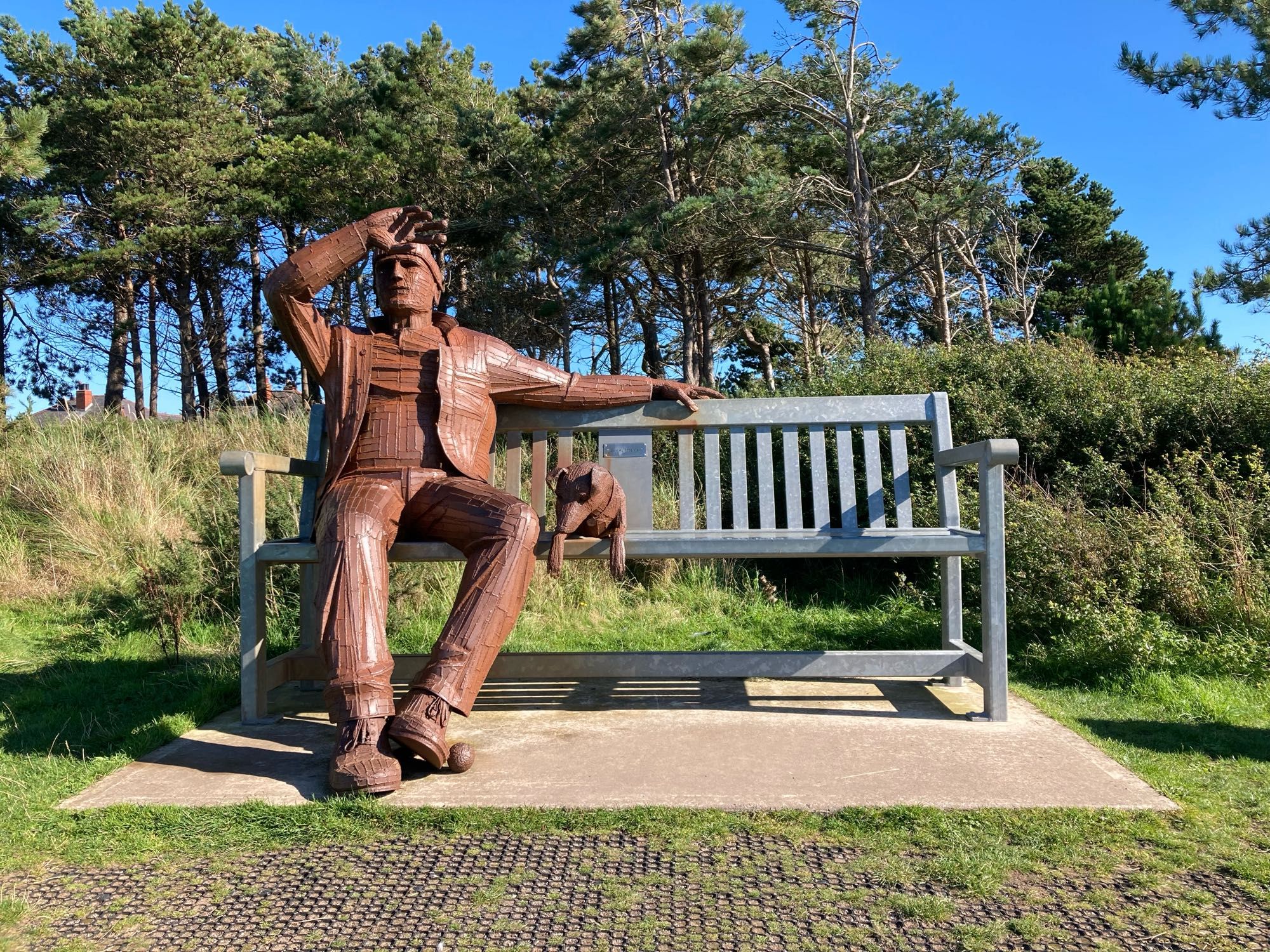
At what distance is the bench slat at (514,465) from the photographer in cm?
360

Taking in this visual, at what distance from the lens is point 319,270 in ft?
10.4

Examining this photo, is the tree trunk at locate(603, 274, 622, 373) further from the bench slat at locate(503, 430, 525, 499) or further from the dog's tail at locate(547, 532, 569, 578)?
Answer: the dog's tail at locate(547, 532, 569, 578)

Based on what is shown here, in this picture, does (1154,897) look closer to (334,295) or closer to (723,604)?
(723,604)

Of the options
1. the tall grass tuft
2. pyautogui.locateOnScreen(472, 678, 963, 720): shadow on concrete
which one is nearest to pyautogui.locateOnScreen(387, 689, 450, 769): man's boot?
pyautogui.locateOnScreen(472, 678, 963, 720): shadow on concrete

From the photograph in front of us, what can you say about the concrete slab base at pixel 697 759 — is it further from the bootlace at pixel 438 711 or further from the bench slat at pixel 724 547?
the bench slat at pixel 724 547

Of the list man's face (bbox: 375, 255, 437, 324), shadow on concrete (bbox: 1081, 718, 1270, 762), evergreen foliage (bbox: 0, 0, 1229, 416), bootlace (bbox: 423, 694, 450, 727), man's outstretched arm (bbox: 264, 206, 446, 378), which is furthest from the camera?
evergreen foliage (bbox: 0, 0, 1229, 416)

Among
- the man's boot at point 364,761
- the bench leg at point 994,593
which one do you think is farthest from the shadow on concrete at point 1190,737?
the man's boot at point 364,761

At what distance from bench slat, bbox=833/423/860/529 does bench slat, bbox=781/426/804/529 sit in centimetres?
18

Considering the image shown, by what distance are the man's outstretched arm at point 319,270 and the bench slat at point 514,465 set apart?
0.83 meters

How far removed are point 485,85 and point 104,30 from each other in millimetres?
9267

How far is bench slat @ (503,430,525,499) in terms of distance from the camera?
3604 millimetres

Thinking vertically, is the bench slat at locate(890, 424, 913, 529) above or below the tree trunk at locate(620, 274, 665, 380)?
below

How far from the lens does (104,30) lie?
19.5 meters

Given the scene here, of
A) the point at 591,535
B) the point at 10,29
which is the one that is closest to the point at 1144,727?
the point at 591,535
